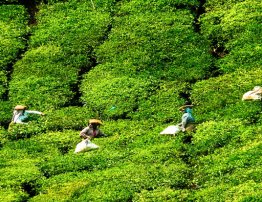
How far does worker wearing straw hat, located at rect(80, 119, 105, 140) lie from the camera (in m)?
35.8

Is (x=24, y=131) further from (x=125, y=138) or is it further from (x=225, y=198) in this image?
(x=225, y=198)

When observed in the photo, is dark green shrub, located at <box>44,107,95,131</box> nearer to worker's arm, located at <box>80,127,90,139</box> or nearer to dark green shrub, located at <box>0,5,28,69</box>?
worker's arm, located at <box>80,127,90,139</box>

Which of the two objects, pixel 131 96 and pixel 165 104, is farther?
pixel 131 96

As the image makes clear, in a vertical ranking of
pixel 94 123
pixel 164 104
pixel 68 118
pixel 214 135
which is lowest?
pixel 68 118

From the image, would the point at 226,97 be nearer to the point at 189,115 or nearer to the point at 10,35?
the point at 189,115

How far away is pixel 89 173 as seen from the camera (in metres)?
31.5

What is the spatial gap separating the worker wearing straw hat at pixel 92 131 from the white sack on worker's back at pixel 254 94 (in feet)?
22.3

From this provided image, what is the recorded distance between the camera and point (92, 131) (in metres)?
35.9

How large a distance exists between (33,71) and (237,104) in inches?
526

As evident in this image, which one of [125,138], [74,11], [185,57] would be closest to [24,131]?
[125,138]

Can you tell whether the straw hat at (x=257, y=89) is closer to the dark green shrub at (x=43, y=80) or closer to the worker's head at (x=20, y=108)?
the dark green shrub at (x=43, y=80)

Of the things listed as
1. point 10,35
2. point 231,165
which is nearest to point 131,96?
point 231,165

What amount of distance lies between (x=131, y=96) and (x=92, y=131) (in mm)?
4919

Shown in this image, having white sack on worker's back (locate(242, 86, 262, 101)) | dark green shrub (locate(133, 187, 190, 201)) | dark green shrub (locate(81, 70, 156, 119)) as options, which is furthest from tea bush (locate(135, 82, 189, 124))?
dark green shrub (locate(133, 187, 190, 201))
